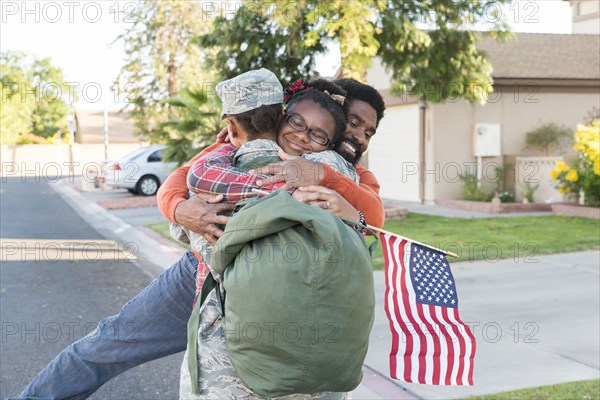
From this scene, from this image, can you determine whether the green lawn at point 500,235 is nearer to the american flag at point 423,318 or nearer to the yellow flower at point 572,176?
the yellow flower at point 572,176

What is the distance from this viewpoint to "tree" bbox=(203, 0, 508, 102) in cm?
1109

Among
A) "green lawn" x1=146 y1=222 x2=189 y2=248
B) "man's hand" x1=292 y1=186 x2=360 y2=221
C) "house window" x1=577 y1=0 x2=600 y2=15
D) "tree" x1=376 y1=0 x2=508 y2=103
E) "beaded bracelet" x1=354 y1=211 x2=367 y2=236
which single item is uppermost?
"house window" x1=577 y1=0 x2=600 y2=15

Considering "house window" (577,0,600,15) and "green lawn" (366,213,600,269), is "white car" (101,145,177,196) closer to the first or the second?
"green lawn" (366,213,600,269)

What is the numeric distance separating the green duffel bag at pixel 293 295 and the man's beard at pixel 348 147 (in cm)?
58

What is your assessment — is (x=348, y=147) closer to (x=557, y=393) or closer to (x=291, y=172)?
(x=291, y=172)

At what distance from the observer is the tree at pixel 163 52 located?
26484 millimetres

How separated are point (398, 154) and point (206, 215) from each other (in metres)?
16.5

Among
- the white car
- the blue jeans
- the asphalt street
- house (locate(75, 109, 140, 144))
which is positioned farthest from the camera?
house (locate(75, 109, 140, 144))

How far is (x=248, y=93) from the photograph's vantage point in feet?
6.97

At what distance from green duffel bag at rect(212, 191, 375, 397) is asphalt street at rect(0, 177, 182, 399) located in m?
2.93

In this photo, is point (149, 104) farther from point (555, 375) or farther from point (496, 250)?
point (555, 375)

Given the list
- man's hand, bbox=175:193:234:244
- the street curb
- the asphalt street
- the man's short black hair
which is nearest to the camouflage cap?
man's hand, bbox=175:193:234:244

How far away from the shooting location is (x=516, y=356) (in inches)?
199

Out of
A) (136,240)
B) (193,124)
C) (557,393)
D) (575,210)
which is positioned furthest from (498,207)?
(557,393)
